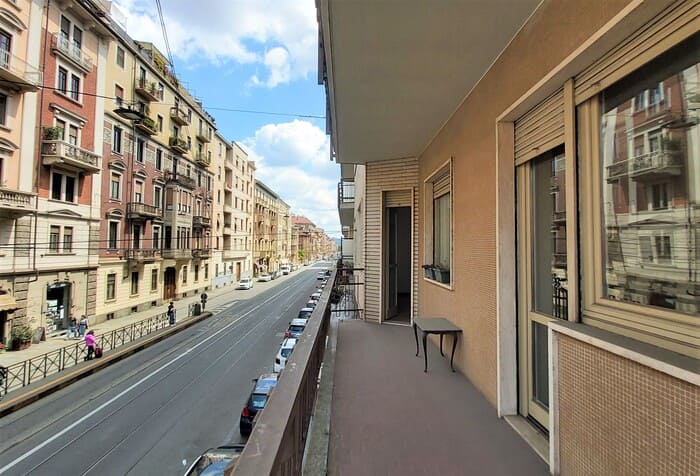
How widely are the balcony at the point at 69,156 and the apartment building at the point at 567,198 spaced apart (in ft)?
45.4

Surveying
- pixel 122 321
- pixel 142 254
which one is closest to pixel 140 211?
pixel 142 254

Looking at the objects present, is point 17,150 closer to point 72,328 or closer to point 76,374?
point 72,328

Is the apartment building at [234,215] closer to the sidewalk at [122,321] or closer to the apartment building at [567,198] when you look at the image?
the sidewalk at [122,321]

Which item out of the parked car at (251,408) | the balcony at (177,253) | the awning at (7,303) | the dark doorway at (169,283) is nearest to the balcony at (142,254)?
the balcony at (177,253)

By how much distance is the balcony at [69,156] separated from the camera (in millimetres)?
12281

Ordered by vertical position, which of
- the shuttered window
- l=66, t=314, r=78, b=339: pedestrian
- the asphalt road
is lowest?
the asphalt road

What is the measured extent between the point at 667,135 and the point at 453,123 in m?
2.73

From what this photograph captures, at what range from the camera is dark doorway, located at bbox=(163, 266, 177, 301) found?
21.9 metres

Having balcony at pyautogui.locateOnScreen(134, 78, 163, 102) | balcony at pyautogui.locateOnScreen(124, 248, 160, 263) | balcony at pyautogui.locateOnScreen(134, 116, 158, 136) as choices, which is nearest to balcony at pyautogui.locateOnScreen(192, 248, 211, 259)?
balcony at pyautogui.locateOnScreen(124, 248, 160, 263)

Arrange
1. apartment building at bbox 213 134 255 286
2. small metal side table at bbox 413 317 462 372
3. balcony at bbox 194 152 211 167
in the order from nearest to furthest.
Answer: small metal side table at bbox 413 317 462 372
balcony at bbox 194 152 211 167
apartment building at bbox 213 134 255 286

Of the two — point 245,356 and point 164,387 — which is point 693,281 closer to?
point 164,387

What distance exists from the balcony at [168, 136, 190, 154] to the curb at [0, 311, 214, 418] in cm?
1207

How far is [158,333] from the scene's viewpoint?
47.5 ft

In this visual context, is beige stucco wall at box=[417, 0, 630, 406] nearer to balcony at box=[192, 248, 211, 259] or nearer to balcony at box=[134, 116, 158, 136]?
balcony at box=[134, 116, 158, 136]
